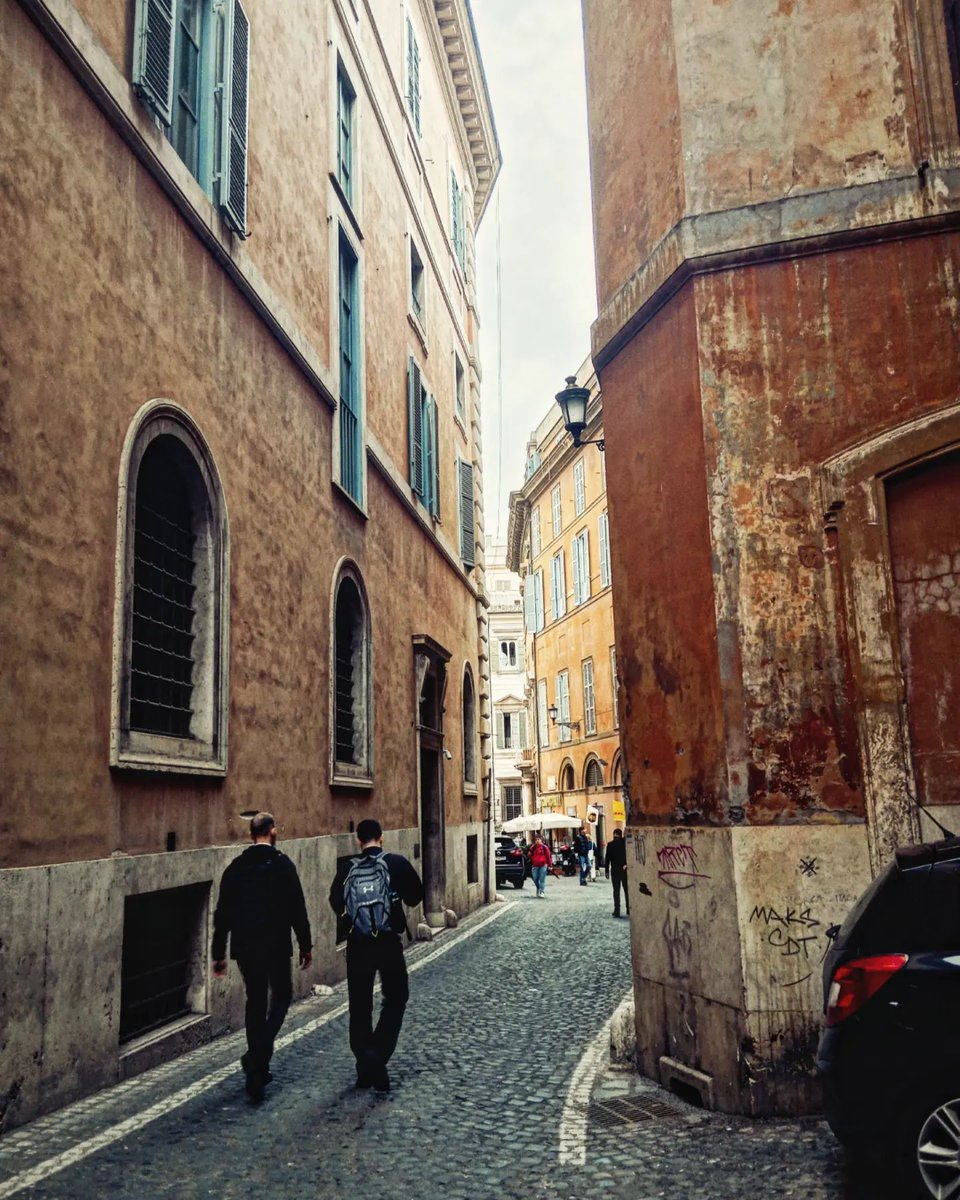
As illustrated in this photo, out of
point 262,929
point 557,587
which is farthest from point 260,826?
point 557,587

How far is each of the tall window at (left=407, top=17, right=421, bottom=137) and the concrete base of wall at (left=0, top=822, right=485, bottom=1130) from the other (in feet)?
51.6

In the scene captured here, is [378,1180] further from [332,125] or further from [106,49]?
[332,125]

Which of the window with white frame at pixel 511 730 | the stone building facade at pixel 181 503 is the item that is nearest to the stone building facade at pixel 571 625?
the window with white frame at pixel 511 730

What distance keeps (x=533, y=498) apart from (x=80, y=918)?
4184 cm

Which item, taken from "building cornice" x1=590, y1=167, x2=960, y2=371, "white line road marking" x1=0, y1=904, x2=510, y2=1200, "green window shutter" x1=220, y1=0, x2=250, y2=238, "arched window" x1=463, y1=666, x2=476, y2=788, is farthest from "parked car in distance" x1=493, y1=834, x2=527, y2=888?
"building cornice" x1=590, y1=167, x2=960, y2=371

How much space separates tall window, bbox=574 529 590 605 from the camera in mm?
39562

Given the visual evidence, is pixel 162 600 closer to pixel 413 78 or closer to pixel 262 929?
pixel 262 929

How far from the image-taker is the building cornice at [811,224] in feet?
23.0

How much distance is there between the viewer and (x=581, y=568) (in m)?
40.4

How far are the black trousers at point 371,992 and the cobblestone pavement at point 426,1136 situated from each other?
0.29 m

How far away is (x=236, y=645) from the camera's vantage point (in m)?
10.0

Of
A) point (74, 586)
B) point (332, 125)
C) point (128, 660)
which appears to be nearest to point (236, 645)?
point (128, 660)

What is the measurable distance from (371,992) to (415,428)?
41.7 feet

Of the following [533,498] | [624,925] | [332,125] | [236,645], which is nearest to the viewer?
[236,645]
